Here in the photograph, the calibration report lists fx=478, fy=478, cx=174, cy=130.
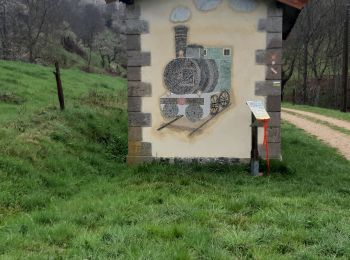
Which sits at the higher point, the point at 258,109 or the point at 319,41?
the point at 319,41

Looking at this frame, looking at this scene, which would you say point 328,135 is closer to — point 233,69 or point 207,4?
point 233,69

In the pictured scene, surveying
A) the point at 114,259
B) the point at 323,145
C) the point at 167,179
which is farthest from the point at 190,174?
the point at 323,145

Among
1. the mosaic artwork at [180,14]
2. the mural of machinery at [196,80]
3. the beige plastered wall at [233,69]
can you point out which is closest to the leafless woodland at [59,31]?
the beige plastered wall at [233,69]

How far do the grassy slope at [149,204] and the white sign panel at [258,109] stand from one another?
1.22m

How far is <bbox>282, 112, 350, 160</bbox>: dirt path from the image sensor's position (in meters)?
14.7

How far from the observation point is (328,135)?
1777 centimetres

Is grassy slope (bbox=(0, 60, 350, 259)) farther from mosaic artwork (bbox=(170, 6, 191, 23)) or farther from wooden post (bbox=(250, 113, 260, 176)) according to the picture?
mosaic artwork (bbox=(170, 6, 191, 23))

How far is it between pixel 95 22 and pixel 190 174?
56.6 m

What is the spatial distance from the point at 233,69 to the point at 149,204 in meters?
4.34

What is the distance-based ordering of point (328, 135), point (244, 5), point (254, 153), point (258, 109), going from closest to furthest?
point (258, 109)
point (254, 153)
point (244, 5)
point (328, 135)

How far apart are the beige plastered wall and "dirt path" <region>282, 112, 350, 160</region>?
421 centimetres

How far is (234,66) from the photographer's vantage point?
10289mm

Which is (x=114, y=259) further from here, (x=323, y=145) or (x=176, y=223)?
(x=323, y=145)

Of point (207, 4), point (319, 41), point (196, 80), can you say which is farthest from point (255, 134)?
point (319, 41)
